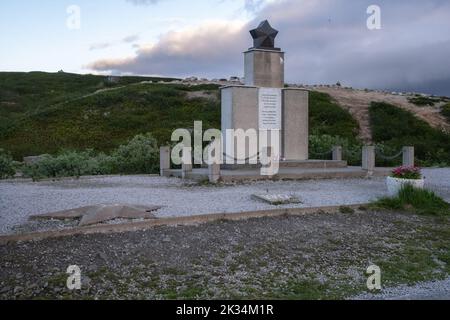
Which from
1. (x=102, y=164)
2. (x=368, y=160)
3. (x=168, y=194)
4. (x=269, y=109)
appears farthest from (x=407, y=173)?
(x=102, y=164)

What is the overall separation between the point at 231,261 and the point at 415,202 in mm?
5054

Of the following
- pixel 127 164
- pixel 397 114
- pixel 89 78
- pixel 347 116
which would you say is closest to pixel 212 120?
pixel 347 116

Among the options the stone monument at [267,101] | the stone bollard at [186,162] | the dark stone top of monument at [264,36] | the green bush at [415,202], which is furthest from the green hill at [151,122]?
the green bush at [415,202]

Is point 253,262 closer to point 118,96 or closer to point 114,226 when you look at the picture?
point 114,226

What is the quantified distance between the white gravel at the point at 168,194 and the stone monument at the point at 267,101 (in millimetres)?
2879

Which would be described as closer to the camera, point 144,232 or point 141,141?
point 144,232

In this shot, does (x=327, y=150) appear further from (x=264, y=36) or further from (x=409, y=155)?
(x=264, y=36)

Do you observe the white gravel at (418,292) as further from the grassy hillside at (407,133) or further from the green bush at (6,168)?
the grassy hillside at (407,133)

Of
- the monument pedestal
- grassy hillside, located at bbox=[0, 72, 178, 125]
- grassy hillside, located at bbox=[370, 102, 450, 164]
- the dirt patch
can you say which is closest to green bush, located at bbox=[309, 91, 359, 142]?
the dirt patch

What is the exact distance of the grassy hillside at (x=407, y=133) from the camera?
77.9ft

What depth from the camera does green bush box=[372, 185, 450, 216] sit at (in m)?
9.10

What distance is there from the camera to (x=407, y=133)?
31031 mm

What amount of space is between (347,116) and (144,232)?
30214 millimetres

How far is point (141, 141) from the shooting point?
18109 millimetres
